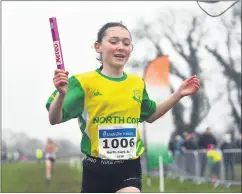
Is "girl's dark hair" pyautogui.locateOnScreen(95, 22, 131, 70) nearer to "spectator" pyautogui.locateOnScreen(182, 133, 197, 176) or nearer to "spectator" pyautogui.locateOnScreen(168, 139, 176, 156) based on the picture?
"spectator" pyautogui.locateOnScreen(182, 133, 197, 176)

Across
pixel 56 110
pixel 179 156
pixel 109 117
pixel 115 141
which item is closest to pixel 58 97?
pixel 56 110

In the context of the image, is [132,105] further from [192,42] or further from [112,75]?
[192,42]

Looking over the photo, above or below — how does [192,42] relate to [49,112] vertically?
above

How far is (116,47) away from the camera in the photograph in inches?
182

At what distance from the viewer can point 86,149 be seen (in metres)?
4.72

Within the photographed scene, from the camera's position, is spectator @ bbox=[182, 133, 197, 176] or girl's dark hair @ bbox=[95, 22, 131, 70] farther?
spectator @ bbox=[182, 133, 197, 176]

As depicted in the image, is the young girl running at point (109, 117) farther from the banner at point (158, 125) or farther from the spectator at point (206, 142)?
the spectator at point (206, 142)

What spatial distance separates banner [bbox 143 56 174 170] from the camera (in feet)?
44.9

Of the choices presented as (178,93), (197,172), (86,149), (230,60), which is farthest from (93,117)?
(230,60)

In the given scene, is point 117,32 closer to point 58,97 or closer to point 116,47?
point 116,47

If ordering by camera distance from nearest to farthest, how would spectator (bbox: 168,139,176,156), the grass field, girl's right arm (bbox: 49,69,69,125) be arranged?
girl's right arm (bbox: 49,69,69,125) → the grass field → spectator (bbox: 168,139,176,156)

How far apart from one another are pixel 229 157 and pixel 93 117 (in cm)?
1017

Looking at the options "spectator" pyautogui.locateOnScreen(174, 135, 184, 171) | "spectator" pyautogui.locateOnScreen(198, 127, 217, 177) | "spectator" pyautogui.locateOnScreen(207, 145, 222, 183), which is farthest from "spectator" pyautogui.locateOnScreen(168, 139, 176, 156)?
"spectator" pyautogui.locateOnScreen(207, 145, 222, 183)

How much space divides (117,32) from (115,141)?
84 cm
